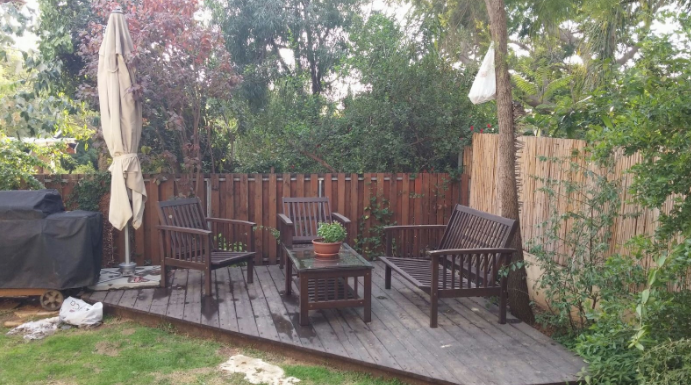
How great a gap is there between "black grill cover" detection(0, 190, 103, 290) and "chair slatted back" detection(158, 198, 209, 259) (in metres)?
0.71

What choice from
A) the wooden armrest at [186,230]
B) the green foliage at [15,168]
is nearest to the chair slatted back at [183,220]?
the wooden armrest at [186,230]

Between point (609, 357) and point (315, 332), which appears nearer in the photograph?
point (609, 357)

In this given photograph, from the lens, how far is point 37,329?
4.55m

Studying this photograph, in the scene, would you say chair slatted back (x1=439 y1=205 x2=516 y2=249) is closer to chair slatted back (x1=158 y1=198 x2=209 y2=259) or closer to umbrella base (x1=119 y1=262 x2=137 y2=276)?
chair slatted back (x1=158 y1=198 x2=209 y2=259)

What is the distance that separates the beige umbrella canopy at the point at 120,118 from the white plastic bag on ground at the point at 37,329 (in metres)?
1.11

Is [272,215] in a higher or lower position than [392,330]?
higher

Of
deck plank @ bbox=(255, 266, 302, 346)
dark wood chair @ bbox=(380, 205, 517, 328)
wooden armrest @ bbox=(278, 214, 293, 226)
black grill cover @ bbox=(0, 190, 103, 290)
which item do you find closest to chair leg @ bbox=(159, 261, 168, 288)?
black grill cover @ bbox=(0, 190, 103, 290)

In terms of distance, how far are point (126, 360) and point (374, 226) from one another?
3598 mm

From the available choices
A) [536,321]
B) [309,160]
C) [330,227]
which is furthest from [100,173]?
[536,321]

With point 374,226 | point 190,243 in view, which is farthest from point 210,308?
point 374,226

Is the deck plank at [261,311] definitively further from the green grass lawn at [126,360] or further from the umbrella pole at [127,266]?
the umbrella pole at [127,266]

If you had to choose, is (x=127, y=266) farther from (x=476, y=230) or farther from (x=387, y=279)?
(x=476, y=230)

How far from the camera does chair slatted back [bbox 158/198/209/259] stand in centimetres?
523

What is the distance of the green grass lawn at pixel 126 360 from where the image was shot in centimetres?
368
